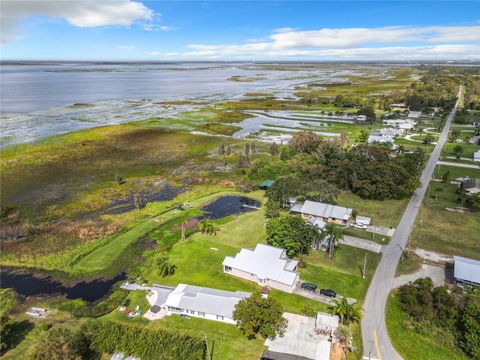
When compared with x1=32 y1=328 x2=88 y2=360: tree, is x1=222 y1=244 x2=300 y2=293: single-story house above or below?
below

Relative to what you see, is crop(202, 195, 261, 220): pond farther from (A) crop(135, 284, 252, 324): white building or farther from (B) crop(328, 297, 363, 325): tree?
(B) crop(328, 297, 363, 325): tree

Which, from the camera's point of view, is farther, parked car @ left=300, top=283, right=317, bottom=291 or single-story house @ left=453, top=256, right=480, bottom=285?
parked car @ left=300, top=283, right=317, bottom=291

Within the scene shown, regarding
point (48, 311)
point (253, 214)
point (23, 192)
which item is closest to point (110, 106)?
point (23, 192)

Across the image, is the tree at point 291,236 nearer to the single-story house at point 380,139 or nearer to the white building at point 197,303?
the white building at point 197,303

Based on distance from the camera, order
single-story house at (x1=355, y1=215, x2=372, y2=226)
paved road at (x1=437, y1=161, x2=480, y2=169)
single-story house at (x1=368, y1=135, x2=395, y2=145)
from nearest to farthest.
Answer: single-story house at (x1=355, y1=215, x2=372, y2=226) → paved road at (x1=437, y1=161, x2=480, y2=169) → single-story house at (x1=368, y1=135, x2=395, y2=145)

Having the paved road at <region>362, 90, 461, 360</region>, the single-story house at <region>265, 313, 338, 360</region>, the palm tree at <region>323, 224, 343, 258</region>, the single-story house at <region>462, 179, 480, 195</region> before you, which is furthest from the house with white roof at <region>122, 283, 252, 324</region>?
the single-story house at <region>462, 179, 480, 195</region>

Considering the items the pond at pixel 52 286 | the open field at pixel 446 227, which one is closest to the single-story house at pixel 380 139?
the open field at pixel 446 227
